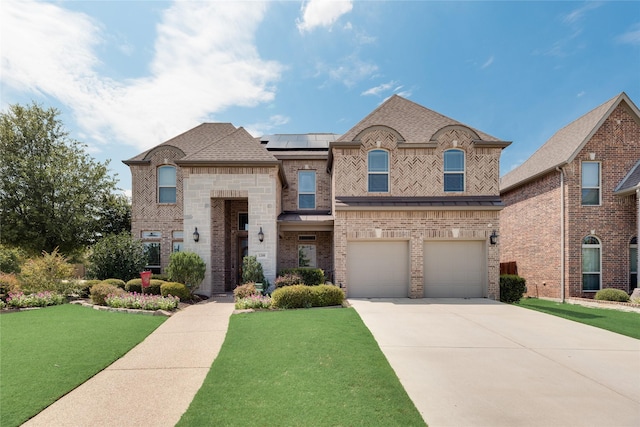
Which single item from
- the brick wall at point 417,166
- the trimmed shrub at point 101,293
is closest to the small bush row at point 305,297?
the brick wall at point 417,166

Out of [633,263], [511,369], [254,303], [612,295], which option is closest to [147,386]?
[254,303]

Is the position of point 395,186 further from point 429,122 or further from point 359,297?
point 359,297

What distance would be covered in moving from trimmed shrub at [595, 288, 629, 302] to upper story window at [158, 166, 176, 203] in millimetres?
19248

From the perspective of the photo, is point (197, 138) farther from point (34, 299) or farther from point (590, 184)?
point (590, 184)

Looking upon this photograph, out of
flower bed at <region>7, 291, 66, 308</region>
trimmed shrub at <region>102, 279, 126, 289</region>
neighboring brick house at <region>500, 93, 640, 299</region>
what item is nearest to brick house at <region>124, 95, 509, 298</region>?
trimmed shrub at <region>102, 279, 126, 289</region>

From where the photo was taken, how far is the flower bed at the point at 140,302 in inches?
368

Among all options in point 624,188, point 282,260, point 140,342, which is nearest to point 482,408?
point 140,342

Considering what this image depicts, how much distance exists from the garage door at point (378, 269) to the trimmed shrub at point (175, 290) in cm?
616

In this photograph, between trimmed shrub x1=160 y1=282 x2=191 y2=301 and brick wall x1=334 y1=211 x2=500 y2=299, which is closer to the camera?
trimmed shrub x1=160 y1=282 x2=191 y2=301

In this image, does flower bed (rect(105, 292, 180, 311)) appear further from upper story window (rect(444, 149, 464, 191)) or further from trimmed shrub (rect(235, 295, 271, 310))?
upper story window (rect(444, 149, 464, 191))

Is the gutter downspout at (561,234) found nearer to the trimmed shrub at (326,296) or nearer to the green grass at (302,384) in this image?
the trimmed shrub at (326,296)

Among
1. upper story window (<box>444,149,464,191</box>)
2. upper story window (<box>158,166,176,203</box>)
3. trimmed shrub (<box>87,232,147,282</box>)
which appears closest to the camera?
trimmed shrub (<box>87,232,147,282</box>)

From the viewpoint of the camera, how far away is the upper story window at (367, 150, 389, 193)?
12.7m

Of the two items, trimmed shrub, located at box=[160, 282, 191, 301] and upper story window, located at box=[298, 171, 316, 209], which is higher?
upper story window, located at box=[298, 171, 316, 209]
